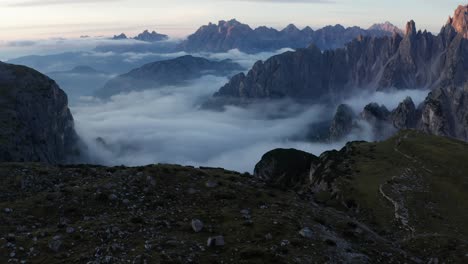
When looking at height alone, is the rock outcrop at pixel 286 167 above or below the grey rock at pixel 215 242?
below

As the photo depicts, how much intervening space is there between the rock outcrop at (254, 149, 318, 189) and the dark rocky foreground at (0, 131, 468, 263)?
2574 inches

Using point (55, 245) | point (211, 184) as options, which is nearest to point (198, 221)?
point (55, 245)

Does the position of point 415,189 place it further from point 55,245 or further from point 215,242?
point 55,245

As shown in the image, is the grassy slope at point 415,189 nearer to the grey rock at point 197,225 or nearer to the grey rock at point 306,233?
the grey rock at point 306,233

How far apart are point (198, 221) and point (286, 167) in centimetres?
12054

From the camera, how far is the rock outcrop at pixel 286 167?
14750cm

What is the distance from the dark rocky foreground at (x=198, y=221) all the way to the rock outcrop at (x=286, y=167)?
65.4 meters

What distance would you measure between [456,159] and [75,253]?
9898cm

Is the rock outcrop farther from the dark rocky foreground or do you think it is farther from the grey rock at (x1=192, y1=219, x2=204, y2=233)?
the grey rock at (x1=192, y1=219, x2=204, y2=233)

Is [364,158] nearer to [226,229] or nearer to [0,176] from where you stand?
[226,229]

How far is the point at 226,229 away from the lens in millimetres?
43125

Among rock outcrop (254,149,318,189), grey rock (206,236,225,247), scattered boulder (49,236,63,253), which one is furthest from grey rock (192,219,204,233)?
rock outcrop (254,149,318,189)

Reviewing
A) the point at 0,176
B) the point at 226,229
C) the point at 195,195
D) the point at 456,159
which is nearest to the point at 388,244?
the point at 226,229

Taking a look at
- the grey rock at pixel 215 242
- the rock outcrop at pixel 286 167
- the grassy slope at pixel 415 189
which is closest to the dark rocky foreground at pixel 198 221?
the grey rock at pixel 215 242
